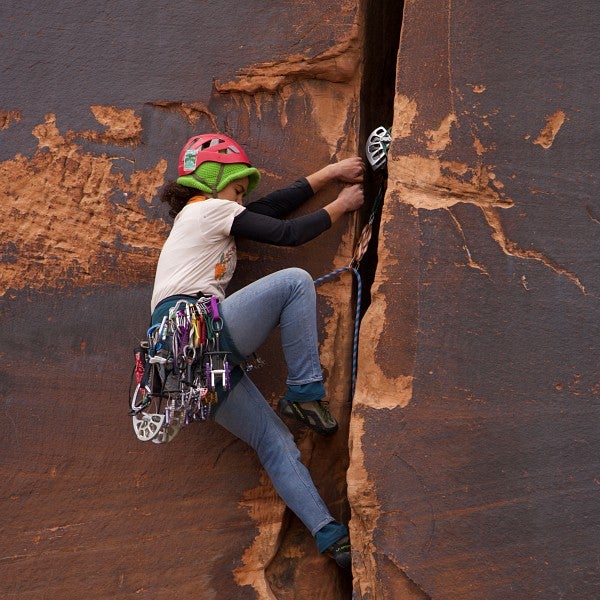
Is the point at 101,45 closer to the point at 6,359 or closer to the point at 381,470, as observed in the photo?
the point at 6,359

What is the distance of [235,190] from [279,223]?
0.90ft

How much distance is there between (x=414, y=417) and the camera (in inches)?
159

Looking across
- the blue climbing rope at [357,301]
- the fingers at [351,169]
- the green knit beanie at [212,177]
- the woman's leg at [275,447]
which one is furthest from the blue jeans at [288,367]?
the fingers at [351,169]

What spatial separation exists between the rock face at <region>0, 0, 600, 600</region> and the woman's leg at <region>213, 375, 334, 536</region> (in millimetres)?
162

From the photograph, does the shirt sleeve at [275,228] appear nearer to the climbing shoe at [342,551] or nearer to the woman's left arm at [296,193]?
the woman's left arm at [296,193]

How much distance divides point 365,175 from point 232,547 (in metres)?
1.68

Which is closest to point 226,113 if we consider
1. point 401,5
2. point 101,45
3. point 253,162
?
point 253,162

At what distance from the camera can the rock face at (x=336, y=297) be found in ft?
13.1

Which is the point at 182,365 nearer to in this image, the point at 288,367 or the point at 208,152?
the point at 288,367

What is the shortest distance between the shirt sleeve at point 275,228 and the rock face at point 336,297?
285 mm

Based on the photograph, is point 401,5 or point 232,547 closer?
point 232,547

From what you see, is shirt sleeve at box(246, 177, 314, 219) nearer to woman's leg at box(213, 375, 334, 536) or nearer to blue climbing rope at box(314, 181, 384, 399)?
blue climbing rope at box(314, 181, 384, 399)

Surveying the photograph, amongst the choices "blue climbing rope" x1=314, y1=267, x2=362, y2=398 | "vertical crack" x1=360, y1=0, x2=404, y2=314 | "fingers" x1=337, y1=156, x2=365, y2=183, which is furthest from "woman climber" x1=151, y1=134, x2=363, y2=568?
"vertical crack" x1=360, y1=0, x2=404, y2=314

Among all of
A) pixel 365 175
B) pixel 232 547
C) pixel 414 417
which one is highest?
pixel 365 175
